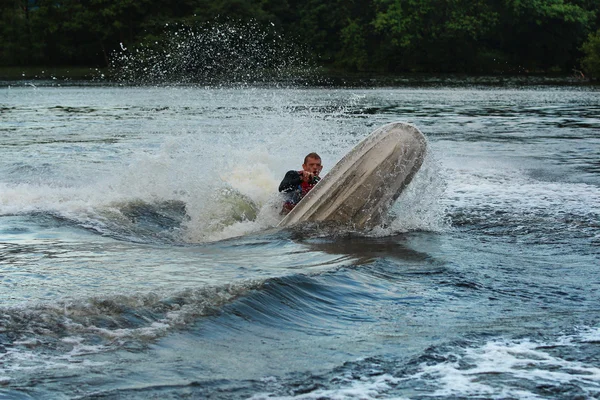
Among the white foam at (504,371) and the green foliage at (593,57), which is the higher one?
the green foliage at (593,57)

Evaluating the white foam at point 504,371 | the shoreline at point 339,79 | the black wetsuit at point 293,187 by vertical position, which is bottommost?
the white foam at point 504,371

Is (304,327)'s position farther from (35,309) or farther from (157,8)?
(157,8)

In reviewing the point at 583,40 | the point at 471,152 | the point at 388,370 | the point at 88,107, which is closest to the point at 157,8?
the point at 583,40

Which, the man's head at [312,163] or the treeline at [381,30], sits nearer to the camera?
the man's head at [312,163]

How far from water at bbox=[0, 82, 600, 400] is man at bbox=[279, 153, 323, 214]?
1.16 ft

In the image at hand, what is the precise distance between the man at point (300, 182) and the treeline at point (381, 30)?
62037 mm

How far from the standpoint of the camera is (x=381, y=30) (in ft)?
253

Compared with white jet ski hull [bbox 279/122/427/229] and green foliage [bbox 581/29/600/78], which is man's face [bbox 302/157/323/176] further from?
green foliage [bbox 581/29/600/78]

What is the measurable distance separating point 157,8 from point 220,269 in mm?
70918

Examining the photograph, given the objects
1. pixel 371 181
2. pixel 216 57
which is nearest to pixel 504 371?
pixel 371 181

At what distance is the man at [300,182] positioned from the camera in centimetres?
1159

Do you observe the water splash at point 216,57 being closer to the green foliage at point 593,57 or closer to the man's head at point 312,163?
the green foliage at point 593,57

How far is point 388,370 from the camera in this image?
5.75 meters

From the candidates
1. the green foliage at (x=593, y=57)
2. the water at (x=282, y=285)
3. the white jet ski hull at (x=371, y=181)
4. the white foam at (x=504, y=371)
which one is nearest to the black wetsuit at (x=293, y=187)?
the water at (x=282, y=285)
